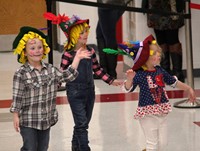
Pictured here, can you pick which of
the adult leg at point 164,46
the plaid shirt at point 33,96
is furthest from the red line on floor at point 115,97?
the plaid shirt at point 33,96

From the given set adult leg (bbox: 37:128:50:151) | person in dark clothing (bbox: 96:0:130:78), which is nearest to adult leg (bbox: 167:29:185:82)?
person in dark clothing (bbox: 96:0:130:78)

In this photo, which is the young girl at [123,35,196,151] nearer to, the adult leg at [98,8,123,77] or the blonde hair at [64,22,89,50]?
the blonde hair at [64,22,89,50]

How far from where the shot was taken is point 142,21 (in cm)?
927

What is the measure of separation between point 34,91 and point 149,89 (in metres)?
0.86

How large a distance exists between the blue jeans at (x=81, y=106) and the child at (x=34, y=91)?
0.62 m

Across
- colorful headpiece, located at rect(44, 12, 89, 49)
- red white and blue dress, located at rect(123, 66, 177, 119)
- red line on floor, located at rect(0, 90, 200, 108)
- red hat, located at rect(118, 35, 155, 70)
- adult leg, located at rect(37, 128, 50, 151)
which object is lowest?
adult leg, located at rect(37, 128, 50, 151)

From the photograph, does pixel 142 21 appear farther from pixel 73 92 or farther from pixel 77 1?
pixel 73 92

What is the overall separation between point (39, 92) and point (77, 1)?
9.35 ft

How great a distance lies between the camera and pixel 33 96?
4.59 meters

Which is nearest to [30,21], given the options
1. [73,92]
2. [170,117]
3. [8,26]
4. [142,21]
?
[8,26]

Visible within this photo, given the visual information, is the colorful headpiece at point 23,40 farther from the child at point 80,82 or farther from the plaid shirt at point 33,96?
the child at point 80,82

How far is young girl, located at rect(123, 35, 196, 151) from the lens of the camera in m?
4.98

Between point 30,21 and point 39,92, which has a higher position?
point 30,21

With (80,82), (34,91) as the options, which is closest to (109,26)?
(80,82)
